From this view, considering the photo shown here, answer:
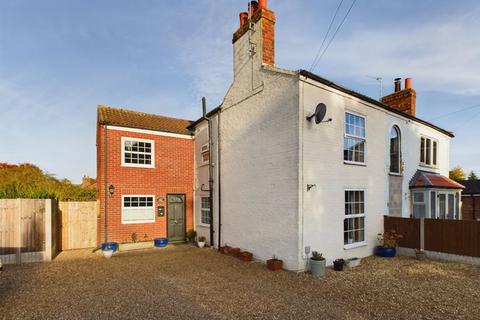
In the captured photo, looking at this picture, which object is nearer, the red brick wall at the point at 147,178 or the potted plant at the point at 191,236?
the red brick wall at the point at 147,178

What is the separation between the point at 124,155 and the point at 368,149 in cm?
1148

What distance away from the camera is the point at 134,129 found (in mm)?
13406

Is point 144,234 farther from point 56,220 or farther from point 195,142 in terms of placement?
point 195,142

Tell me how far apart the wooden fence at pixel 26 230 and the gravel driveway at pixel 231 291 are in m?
0.59

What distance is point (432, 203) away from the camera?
13234mm

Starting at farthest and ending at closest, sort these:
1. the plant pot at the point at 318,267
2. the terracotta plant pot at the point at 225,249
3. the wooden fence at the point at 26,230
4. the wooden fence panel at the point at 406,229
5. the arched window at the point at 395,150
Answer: the arched window at the point at 395,150
the terracotta plant pot at the point at 225,249
the wooden fence panel at the point at 406,229
the wooden fence at the point at 26,230
the plant pot at the point at 318,267

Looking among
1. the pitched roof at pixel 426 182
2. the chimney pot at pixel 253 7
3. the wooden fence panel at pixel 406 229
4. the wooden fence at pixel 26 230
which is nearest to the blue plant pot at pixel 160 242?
the wooden fence at pixel 26 230

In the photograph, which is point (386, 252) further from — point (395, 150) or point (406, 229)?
point (395, 150)

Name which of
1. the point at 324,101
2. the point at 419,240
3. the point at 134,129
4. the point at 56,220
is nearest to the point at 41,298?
the point at 56,220

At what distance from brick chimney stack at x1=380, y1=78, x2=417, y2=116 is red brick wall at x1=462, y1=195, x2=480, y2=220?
50.6 ft

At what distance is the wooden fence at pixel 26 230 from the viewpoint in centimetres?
955

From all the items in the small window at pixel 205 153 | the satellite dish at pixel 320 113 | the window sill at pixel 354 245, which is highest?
the satellite dish at pixel 320 113

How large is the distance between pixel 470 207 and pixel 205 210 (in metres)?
24.9

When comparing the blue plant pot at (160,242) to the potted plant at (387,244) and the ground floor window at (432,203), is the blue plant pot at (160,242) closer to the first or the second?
the potted plant at (387,244)
